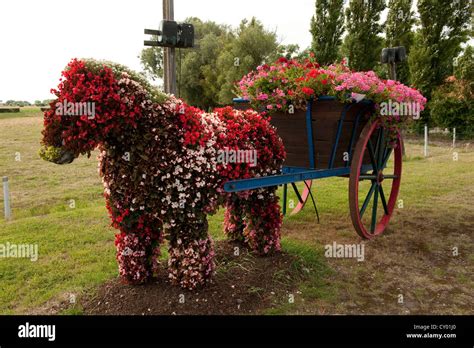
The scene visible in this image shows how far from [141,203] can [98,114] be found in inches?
37.3

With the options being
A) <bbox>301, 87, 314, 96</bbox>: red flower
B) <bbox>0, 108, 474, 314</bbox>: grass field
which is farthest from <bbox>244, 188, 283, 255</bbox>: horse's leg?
<bbox>301, 87, 314, 96</bbox>: red flower

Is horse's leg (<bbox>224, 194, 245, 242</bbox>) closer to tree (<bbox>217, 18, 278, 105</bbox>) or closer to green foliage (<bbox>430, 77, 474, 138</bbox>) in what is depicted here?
green foliage (<bbox>430, 77, 474, 138</bbox>)

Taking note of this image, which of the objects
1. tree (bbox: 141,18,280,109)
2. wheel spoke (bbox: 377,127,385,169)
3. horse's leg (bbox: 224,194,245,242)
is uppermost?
tree (bbox: 141,18,280,109)

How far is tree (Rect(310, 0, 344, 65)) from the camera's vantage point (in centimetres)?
→ 2506

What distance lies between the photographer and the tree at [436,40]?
22.8 metres

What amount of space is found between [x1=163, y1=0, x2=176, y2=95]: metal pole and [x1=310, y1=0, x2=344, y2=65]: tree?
20.9 metres

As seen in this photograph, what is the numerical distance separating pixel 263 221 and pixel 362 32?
22.9 m

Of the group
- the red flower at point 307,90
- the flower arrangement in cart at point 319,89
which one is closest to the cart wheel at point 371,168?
the flower arrangement in cart at point 319,89

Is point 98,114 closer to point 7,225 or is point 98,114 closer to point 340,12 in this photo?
point 7,225

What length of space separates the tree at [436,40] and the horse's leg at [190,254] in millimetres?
22916

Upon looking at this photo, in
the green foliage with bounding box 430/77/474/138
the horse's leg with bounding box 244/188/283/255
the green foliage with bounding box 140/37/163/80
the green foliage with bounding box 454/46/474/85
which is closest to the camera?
the horse's leg with bounding box 244/188/283/255

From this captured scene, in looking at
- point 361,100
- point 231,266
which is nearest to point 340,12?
point 361,100

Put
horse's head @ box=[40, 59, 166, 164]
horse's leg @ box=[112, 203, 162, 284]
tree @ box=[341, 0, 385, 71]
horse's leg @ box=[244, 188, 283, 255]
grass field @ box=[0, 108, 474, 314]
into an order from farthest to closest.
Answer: tree @ box=[341, 0, 385, 71] → horse's leg @ box=[244, 188, 283, 255] → grass field @ box=[0, 108, 474, 314] → horse's leg @ box=[112, 203, 162, 284] → horse's head @ box=[40, 59, 166, 164]

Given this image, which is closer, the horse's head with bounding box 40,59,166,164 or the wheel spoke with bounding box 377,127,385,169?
the horse's head with bounding box 40,59,166,164
